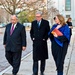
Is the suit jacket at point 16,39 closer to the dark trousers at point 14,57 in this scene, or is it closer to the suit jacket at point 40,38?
the dark trousers at point 14,57

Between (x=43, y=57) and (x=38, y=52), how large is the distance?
209 mm

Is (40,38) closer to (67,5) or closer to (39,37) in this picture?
(39,37)

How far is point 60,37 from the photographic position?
27.3 feet

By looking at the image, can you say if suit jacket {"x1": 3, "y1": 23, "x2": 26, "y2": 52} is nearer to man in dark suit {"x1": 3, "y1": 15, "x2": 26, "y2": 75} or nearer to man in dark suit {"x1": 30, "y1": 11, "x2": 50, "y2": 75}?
man in dark suit {"x1": 3, "y1": 15, "x2": 26, "y2": 75}

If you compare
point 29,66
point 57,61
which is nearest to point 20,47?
point 57,61

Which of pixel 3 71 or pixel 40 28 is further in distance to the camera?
pixel 3 71

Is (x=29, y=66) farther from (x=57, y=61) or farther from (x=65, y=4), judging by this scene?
(x=65, y=4)

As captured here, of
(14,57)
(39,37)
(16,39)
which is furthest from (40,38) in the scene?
(14,57)

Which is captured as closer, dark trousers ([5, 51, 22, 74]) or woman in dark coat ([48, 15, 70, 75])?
woman in dark coat ([48, 15, 70, 75])

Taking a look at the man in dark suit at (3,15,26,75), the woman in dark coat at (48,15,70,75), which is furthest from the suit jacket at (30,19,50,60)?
the woman in dark coat at (48,15,70,75)

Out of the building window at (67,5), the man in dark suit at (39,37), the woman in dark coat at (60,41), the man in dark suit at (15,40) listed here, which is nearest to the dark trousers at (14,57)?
the man in dark suit at (15,40)

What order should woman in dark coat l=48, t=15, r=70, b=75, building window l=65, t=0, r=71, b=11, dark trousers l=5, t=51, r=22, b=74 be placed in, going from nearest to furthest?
1. woman in dark coat l=48, t=15, r=70, b=75
2. dark trousers l=5, t=51, r=22, b=74
3. building window l=65, t=0, r=71, b=11

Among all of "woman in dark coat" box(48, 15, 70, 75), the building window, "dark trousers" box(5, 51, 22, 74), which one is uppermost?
"woman in dark coat" box(48, 15, 70, 75)

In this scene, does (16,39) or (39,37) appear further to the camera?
(39,37)
